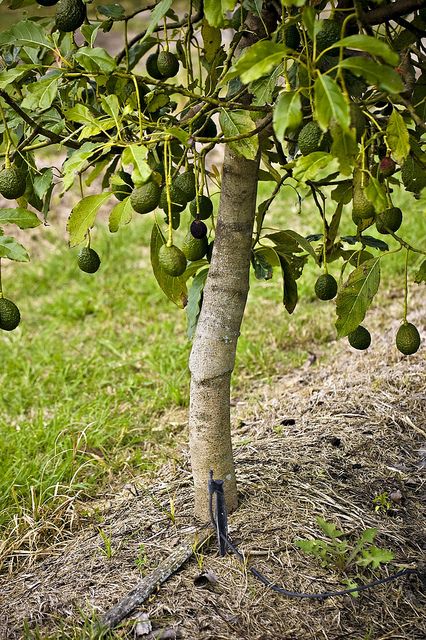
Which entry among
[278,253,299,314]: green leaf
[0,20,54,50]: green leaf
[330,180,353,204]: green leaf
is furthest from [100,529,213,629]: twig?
[0,20,54,50]: green leaf

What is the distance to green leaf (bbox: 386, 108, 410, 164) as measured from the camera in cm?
160

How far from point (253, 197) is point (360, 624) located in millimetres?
1119

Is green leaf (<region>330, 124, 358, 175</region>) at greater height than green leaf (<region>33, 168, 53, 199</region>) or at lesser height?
lesser

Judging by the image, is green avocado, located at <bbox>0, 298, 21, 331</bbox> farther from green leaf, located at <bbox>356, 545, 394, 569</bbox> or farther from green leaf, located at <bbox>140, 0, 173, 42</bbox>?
green leaf, located at <bbox>356, 545, 394, 569</bbox>

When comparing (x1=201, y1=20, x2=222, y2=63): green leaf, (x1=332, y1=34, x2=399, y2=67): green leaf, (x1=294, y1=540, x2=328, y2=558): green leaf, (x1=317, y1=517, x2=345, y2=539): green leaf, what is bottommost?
(x1=294, y1=540, x2=328, y2=558): green leaf

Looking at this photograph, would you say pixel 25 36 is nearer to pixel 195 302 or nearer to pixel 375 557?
pixel 195 302

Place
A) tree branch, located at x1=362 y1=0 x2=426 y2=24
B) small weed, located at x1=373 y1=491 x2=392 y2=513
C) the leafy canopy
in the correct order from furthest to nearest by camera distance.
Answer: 1. small weed, located at x1=373 y1=491 x2=392 y2=513
2. tree branch, located at x1=362 y1=0 x2=426 y2=24
3. the leafy canopy

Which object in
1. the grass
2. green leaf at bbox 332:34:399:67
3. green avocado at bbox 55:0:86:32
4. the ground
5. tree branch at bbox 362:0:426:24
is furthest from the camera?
the grass

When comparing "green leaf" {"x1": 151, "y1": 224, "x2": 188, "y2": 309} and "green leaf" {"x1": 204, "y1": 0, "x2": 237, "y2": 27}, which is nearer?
"green leaf" {"x1": 204, "y1": 0, "x2": 237, "y2": 27}

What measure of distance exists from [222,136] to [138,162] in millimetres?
439

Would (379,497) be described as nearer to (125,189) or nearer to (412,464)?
(412,464)

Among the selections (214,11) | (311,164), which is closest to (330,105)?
(311,164)

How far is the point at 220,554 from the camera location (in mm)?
2191

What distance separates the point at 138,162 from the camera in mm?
1569
